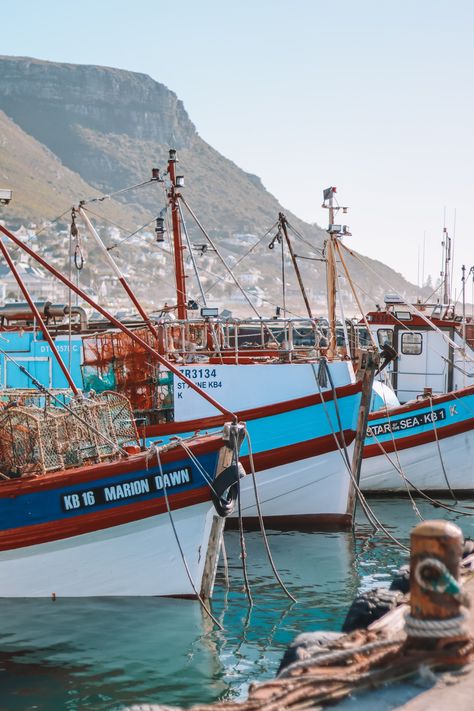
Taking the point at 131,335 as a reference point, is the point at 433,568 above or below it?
below

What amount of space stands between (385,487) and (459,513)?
7.00 feet

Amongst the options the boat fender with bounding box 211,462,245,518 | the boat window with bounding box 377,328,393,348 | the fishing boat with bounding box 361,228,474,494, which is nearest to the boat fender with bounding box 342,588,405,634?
the boat fender with bounding box 211,462,245,518

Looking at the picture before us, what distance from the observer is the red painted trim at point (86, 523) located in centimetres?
1070

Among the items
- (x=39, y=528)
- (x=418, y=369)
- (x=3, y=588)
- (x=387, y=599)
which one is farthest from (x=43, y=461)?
(x=418, y=369)

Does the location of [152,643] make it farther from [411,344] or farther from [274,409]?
[411,344]

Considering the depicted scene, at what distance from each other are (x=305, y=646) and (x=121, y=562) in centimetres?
493

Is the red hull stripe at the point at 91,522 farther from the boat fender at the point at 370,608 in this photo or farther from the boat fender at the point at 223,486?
the boat fender at the point at 370,608

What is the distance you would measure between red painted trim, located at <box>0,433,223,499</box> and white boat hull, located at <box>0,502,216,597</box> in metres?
0.65

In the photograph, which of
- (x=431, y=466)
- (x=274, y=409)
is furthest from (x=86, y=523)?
(x=431, y=466)

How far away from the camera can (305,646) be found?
6.40 metres

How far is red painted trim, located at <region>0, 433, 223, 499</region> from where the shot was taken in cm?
1056

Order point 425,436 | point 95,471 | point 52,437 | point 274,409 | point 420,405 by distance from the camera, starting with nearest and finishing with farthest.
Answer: point 95,471 → point 52,437 → point 274,409 → point 420,405 → point 425,436

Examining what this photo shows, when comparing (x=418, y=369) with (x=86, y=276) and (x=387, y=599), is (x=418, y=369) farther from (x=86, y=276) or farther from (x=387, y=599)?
(x=86, y=276)

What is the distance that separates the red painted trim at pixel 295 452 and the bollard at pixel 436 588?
9.43m
